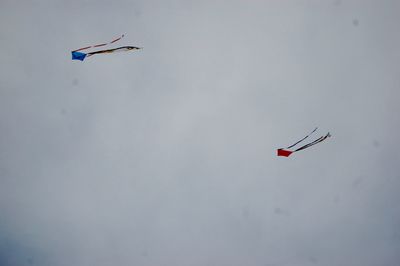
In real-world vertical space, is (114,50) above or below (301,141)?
above

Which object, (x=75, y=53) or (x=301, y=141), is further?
(x=301, y=141)

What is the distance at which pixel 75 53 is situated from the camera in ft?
37.8

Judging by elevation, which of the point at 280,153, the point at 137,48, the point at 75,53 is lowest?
the point at 280,153

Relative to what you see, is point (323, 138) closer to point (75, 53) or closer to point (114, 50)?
point (114, 50)

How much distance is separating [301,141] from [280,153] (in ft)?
2.98

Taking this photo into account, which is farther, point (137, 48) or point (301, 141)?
point (301, 141)

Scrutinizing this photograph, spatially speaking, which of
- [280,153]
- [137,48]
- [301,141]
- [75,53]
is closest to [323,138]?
[301,141]

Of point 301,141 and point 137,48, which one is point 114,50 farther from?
point 301,141

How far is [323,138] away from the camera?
13414 millimetres

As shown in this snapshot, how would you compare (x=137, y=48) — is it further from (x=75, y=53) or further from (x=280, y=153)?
(x=280, y=153)

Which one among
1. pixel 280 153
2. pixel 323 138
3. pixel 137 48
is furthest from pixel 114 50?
pixel 323 138

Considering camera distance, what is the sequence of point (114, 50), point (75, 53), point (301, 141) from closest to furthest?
point (75, 53) < point (114, 50) < point (301, 141)

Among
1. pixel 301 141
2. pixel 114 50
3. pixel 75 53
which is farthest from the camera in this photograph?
pixel 301 141

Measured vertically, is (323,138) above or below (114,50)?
below
